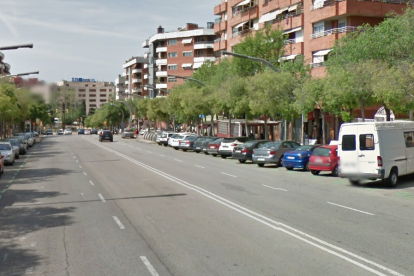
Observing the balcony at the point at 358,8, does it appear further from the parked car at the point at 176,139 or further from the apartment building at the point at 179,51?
the apartment building at the point at 179,51

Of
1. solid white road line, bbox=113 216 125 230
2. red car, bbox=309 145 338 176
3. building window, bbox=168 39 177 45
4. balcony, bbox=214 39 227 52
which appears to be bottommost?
solid white road line, bbox=113 216 125 230

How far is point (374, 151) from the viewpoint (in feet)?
59.6

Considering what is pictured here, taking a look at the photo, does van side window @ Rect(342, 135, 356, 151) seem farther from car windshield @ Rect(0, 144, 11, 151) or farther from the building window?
the building window

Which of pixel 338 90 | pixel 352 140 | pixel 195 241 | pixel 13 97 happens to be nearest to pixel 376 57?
pixel 338 90

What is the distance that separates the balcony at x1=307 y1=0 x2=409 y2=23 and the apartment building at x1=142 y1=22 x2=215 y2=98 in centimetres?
5290

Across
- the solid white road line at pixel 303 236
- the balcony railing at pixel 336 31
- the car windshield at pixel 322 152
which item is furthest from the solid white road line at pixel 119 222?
the balcony railing at pixel 336 31

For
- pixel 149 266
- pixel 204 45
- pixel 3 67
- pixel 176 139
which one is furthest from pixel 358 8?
pixel 3 67

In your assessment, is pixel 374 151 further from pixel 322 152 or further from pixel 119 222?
pixel 119 222

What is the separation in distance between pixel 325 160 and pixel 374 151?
4.54 m

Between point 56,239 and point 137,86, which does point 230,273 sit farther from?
point 137,86

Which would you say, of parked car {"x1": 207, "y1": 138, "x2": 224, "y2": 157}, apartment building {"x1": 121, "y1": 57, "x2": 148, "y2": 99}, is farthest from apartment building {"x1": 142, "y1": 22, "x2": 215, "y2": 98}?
parked car {"x1": 207, "y1": 138, "x2": 224, "y2": 157}

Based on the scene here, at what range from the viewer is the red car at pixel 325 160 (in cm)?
2253

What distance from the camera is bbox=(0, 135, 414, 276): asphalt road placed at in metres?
7.80

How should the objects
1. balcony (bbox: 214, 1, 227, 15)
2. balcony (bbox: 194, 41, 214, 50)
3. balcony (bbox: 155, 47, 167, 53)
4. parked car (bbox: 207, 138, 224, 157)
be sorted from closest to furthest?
parked car (bbox: 207, 138, 224, 157)
balcony (bbox: 214, 1, 227, 15)
balcony (bbox: 194, 41, 214, 50)
balcony (bbox: 155, 47, 167, 53)
